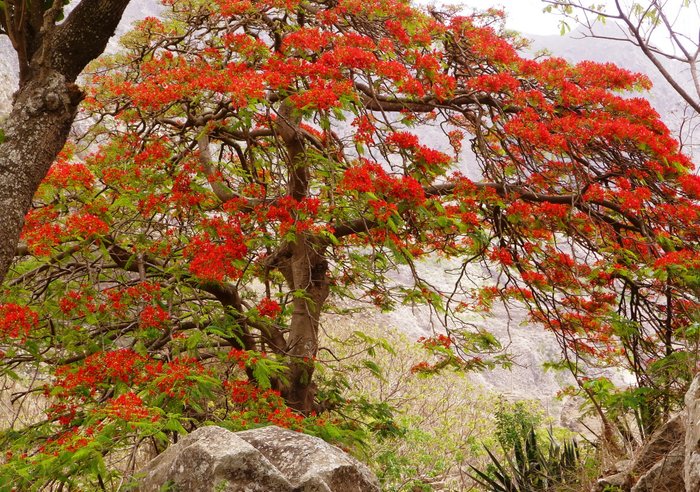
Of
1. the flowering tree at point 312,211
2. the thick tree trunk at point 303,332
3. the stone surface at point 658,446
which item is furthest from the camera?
the thick tree trunk at point 303,332

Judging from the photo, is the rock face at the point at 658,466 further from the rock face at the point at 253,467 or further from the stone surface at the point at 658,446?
the rock face at the point at 253,467

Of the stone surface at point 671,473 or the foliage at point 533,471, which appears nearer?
the stone surface at point 671,473

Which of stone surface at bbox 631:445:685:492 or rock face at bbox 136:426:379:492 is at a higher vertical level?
rock face at bbox 136:426:379:492

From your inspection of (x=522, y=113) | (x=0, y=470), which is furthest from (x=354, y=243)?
(x=0, y=470)

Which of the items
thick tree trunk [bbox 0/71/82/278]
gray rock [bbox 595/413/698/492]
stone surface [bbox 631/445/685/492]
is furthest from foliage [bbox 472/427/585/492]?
thick tree trunk [bbox 0/71/82/278]

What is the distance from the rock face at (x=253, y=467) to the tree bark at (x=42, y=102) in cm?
138

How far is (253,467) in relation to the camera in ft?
11.1

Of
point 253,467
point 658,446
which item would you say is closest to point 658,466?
point 658,446

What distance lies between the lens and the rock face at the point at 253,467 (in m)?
3.35

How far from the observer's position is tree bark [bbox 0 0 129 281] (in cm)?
305

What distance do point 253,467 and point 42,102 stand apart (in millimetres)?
2174

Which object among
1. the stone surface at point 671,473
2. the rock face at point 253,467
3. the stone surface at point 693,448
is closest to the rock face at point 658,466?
the stone surface at point 671,473

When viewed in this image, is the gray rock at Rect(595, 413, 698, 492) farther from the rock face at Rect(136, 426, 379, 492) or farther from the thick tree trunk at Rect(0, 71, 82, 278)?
the thick tree trunk at Rect(0, 71, 82, 278)

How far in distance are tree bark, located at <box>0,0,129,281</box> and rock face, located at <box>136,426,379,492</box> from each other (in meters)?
1.38
